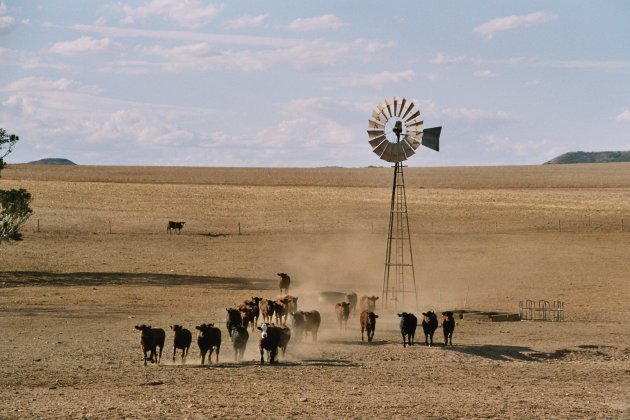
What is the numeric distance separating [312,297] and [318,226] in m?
31.5

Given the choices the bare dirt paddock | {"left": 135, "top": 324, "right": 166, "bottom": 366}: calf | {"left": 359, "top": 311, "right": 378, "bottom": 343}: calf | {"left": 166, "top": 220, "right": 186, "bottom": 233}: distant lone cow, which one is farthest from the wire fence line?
{"left": 135, "top": 324, "right": 166, "bottom": 366}: calf

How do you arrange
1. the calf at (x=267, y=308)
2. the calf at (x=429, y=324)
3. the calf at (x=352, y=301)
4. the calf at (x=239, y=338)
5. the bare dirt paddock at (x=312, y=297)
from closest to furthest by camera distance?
the bare dirt paddock at (x=312, y=297) < the calf at (x=239, y=338) < the calf at (x=429, y=324) < the calf at (x=267, y=308) < the calf at (x=352, y=301)

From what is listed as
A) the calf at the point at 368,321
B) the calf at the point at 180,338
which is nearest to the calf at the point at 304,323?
the calf at the point at 368,321

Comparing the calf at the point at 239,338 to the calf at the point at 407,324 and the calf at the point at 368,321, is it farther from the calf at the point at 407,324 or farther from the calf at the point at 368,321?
the calf at the point at 407,324

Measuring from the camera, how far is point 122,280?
49.7 m

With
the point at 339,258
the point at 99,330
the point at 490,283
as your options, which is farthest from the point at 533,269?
the point at 99,330

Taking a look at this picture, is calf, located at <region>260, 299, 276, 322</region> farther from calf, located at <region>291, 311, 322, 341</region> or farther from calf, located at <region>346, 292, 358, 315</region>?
calf, located at <region>346, 292, 358, 315</region>

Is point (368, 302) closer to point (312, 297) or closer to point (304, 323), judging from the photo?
point (304, 323)

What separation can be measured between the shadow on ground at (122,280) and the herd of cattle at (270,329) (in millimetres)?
11584

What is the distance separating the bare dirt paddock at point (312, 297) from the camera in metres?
21.3

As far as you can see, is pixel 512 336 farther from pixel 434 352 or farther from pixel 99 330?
pixel 99 330

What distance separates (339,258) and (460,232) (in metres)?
14.5

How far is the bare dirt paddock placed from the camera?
2134cm

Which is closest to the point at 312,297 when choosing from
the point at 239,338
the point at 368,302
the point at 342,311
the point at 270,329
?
the point at 368,302
